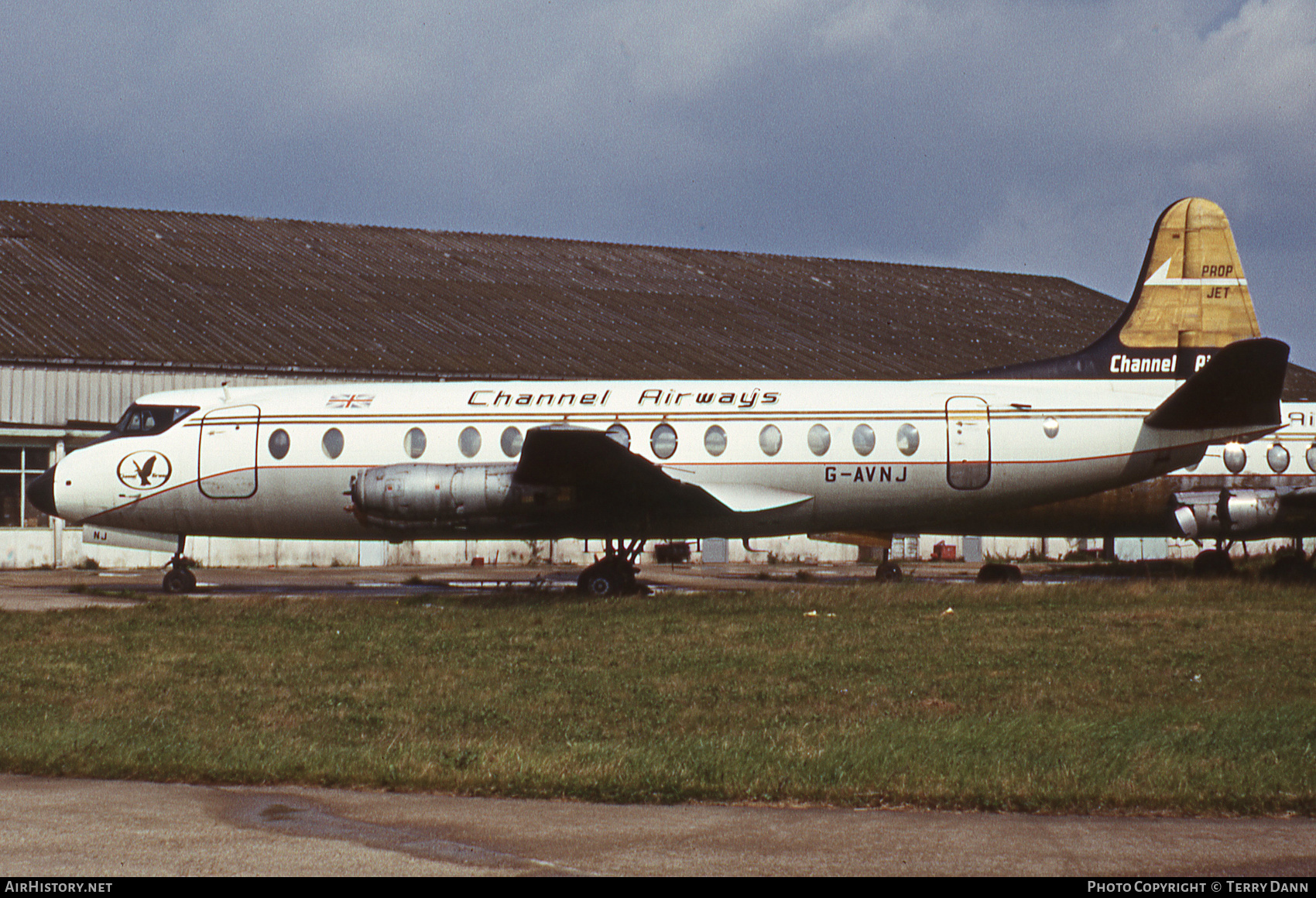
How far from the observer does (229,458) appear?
25125 millimetres

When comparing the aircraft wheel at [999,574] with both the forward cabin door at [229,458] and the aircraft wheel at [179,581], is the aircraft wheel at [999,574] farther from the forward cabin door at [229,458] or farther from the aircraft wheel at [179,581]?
the aircraft wheel at [179,581]

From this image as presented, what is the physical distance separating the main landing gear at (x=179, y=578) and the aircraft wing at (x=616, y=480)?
775cm

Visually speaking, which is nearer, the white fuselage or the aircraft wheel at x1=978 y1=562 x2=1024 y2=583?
the white fuselage

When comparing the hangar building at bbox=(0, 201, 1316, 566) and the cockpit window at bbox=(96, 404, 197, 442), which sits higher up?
the hangar building at bbox=(0, 201, 1316, 566)

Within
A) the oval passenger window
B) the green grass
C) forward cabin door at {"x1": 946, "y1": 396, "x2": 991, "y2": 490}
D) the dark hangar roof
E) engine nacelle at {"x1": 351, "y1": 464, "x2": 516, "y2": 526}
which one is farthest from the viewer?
the dark hangar roof

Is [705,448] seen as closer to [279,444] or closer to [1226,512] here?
[279,444]

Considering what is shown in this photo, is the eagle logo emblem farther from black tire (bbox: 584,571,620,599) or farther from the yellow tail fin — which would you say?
the yellow tail fin

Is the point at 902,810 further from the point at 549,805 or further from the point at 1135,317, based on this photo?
the point at 1135,317

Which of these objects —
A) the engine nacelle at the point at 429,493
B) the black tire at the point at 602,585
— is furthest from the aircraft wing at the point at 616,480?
the black tire at the point at 602,585

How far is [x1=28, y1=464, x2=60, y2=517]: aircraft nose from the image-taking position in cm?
2583

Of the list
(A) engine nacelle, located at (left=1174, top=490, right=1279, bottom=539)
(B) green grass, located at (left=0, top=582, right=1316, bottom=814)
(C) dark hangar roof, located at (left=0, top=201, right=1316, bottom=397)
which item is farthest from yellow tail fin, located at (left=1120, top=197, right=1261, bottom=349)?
(C) dark hangar roof, located at (left=0, top=201, right=1316, bottom=397)

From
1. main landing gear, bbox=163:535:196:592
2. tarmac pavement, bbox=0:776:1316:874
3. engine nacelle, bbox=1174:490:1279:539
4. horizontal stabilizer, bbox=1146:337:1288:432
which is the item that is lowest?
tarmac pavement, bbox=0:776:1316:874

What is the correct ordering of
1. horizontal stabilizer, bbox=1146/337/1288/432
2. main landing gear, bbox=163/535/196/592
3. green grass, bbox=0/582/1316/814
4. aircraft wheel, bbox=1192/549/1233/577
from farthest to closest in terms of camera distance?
aircraft wheel, bbox=1192/549/1233/577 → main landing gear, bbox=163/535/196/592 → horizontal stabilizer, bbox=1146/337/1288/432 → green grass, bbox=0/582/1316/814

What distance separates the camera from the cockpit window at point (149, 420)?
84.6ft
